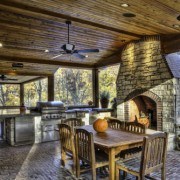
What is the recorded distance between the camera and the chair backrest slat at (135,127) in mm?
3678

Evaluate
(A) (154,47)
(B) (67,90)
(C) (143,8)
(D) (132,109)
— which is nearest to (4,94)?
(B) (67,90)

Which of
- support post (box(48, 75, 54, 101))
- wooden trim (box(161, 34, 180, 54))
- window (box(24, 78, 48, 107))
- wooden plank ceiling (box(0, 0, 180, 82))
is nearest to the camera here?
wooden plank ceiling (box(0, 0, 180, 82))

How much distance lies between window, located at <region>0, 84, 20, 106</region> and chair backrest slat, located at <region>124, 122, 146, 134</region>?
11756 millimetres

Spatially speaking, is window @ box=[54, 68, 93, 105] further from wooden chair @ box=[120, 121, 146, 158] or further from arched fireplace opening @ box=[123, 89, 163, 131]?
wooden chair @ box=[120, 121, 146, 158]

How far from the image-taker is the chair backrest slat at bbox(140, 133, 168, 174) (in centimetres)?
259

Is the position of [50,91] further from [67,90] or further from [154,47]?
[67,90]

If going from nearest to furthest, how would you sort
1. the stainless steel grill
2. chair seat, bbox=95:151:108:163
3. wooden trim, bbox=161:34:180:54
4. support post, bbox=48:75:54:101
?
chair seat, bbox=95:151:108:163
wooden trim, bbox=161:34:180:54
the stainless steel grill
support post, bbox=48:75:54:101

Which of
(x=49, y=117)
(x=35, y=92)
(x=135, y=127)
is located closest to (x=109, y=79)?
(x=35, y=92)

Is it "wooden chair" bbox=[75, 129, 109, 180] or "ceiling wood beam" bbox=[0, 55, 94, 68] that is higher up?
"ceiling wood beam" bbox=[0, 55, 94, 68]

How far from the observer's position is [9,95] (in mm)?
14273

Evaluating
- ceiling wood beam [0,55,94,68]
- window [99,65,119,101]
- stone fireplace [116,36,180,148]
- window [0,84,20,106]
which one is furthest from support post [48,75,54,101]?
window [0,84,20,106]

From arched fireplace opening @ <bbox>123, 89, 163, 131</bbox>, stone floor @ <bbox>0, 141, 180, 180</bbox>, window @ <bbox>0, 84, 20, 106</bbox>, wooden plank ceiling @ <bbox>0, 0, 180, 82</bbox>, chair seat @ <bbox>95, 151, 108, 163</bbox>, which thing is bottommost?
stone floor @ <bbox>0, 141, 180, 180</bbox>

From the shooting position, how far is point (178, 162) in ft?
14.0

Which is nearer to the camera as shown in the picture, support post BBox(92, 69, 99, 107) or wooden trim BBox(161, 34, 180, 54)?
wooden trim BBox(161, 34, 180, 54)
